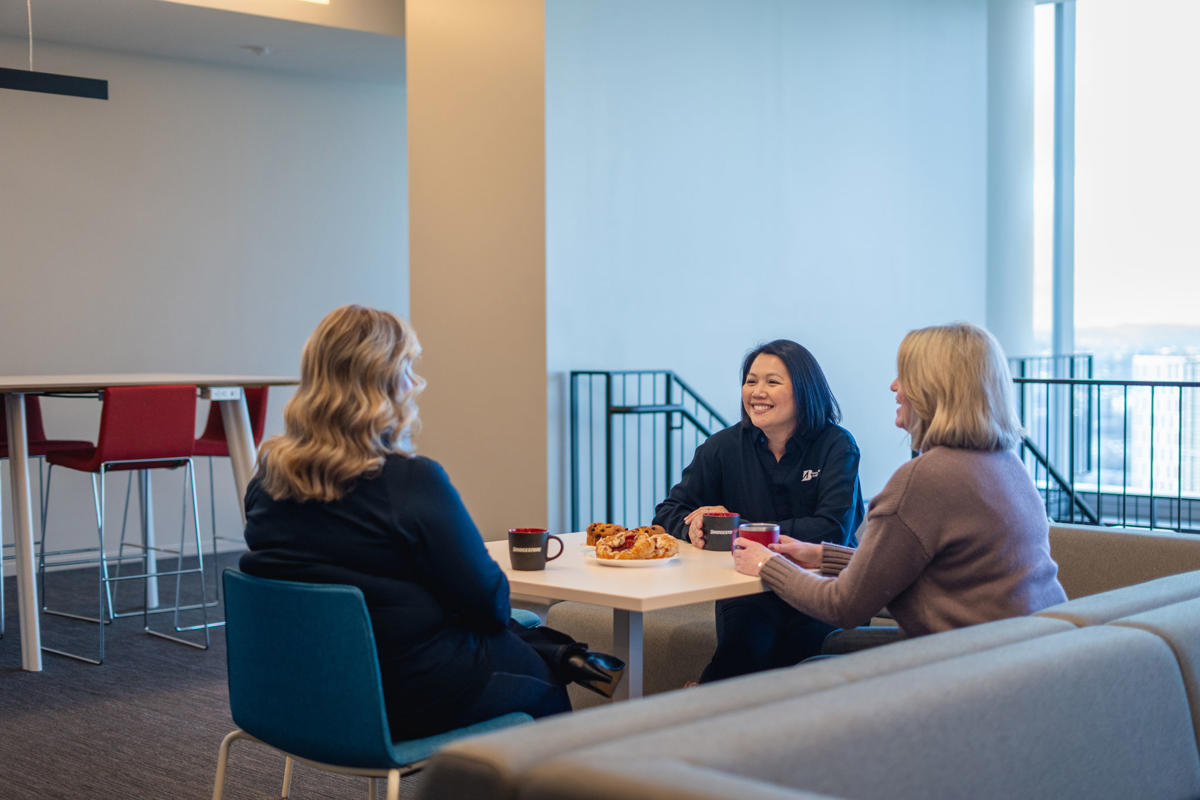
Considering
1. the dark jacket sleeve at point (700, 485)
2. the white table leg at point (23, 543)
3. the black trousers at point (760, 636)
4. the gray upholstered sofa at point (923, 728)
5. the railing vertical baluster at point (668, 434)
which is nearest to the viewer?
the gray upholstered sofa at point (923, 728)

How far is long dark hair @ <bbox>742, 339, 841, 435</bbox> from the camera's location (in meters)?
3.21

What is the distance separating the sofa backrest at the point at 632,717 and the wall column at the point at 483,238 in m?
4.41

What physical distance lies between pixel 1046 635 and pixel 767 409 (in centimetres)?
145

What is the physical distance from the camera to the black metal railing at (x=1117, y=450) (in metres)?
8.11

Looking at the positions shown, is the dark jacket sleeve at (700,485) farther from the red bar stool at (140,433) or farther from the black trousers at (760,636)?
the red bar stool at (140,433)


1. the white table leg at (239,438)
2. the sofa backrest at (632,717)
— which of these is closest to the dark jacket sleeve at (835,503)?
the sofa backrest at (632,717)

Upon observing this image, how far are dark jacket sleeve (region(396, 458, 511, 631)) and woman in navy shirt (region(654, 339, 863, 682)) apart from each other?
86cm

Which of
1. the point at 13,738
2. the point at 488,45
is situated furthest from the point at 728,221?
the point at 13,738

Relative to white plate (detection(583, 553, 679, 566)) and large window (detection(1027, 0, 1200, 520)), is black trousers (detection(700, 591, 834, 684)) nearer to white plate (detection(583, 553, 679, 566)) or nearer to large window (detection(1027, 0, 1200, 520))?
white plate (detection(583, 553, 679, 566))

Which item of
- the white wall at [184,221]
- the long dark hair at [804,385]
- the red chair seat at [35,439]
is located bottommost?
the red chair seat at [35,439]

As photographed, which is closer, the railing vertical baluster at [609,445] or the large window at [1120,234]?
the railing vertical baluster at [609,445]

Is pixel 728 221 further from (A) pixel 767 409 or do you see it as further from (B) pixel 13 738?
(B) pixel 13 738

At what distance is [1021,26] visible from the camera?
359 inches

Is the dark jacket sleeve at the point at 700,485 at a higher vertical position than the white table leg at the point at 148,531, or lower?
higher
